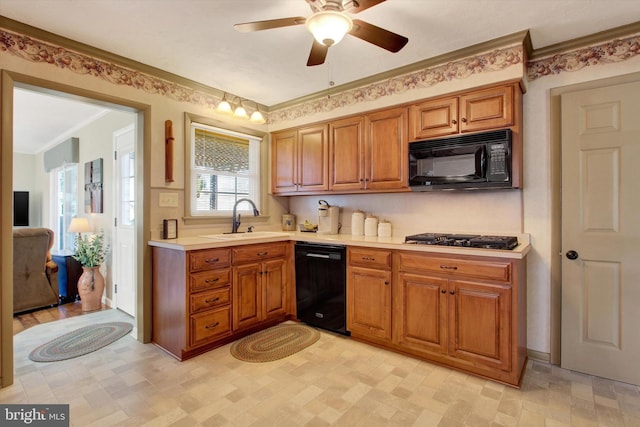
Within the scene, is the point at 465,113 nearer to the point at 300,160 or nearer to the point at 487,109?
the point at 487,109

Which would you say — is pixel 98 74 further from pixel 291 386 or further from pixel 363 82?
pixel 291 386

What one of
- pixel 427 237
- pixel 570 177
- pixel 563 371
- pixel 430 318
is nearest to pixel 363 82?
pixel 427 237

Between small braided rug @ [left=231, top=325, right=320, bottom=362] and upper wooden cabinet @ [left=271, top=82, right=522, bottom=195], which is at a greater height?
upper wooden cabinet @ [left=271, top=82, right=522, bottom=195]

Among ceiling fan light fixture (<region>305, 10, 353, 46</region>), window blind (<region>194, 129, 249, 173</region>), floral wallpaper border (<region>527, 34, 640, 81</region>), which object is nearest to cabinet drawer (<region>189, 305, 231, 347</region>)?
window blind (<region>194, 129, 249, 173</region>)

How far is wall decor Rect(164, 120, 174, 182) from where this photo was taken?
9.86ft

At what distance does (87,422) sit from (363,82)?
3.37 metres

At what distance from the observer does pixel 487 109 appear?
8.23 feet

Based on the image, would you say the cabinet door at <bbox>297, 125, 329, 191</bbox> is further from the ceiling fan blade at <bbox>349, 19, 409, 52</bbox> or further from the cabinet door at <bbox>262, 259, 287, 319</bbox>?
the ceiling fan blade at <bbox>349, 19, 409, 52</bbox>

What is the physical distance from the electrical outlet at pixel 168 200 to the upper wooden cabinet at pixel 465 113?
2.32 metres

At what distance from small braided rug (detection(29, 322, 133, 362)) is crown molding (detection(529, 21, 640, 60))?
4.44 meters

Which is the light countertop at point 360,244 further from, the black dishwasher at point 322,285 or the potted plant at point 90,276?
the potted plant at point 90,276

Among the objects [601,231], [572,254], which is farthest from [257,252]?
[601,231]

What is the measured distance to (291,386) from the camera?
7.16ft

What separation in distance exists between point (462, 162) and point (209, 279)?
2.33 metres
